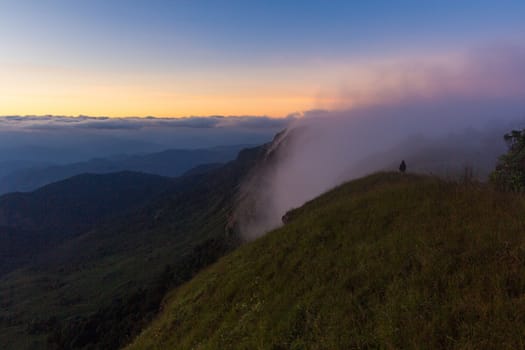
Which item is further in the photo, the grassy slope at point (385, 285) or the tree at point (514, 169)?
the tree at point (514, 169)

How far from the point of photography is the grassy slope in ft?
23.5

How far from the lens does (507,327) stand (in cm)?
638

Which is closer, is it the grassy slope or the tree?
the grassy slope

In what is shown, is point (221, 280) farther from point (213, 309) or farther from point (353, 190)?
point (353, 190)

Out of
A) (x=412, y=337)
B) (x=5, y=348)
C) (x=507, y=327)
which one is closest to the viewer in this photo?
(x=507, y=327)

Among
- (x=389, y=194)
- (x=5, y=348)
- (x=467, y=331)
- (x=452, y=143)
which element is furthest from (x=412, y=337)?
(x=452, y=143)

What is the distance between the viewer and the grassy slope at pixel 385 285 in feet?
23.5

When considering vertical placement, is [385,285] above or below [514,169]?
below

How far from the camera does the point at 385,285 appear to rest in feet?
30.9

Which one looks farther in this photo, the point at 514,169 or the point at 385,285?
the point at 514,169

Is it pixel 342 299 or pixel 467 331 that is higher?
pixel 467 331

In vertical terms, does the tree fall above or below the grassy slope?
above

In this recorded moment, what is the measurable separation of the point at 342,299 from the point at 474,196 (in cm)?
896

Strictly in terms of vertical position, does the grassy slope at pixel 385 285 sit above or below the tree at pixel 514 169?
below
